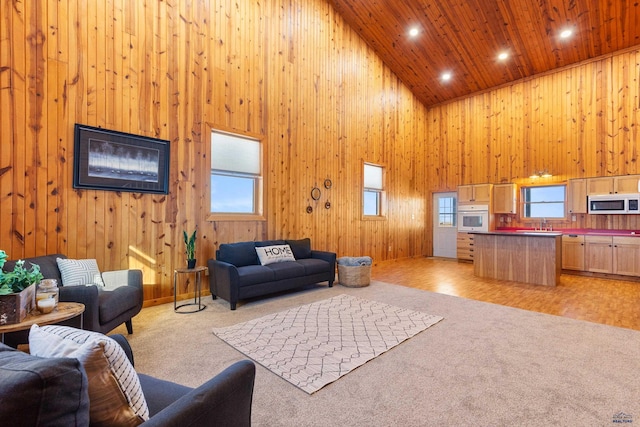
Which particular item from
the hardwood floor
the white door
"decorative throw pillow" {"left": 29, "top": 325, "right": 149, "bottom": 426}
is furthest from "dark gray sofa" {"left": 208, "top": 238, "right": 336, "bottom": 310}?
the white door

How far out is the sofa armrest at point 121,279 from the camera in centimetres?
316

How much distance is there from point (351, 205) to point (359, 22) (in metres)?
4.14

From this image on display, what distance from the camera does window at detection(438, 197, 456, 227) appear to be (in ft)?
28.2

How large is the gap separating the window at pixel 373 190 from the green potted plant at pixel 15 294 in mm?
6128

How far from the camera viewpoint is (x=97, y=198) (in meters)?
3.62

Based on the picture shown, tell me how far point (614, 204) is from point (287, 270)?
6.57 metres

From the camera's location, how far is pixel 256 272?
4027 mm

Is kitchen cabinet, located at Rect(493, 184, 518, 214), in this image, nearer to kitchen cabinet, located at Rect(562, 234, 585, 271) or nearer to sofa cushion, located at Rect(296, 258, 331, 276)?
kitchen cabinet, located at Rect(562, 234, 585, 271)

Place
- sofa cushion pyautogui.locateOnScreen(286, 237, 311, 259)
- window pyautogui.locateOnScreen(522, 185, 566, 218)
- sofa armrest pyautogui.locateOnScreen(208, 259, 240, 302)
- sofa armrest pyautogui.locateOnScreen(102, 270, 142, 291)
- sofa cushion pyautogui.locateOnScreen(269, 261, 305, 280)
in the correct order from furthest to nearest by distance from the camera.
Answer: window pyautogui.locateOnScreen(522, 185, 566, 218) < sofa cushion pyautogui.locateOnScreen(286, 237, 311, 259) < sofa cushion pyautogui.locateOnScreen(269, 261, 305, 280) < sofa armrest pyautogui.locateOnScreen(208, 259, 240, 302) < sofa armrest pyautogui.locateOnScreen(102, 270, 142, 291)

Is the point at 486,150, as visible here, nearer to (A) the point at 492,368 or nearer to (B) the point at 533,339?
(B) the point at 533,339

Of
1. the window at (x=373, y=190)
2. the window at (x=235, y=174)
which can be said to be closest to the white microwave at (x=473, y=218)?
the window at (x=373, y=190)

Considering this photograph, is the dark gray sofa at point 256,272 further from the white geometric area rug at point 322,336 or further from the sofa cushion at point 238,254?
the white geometric area rug at point 322,336

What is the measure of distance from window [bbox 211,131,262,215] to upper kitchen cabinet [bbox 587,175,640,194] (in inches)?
268

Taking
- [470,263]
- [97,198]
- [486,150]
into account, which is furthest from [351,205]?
[97,198]
